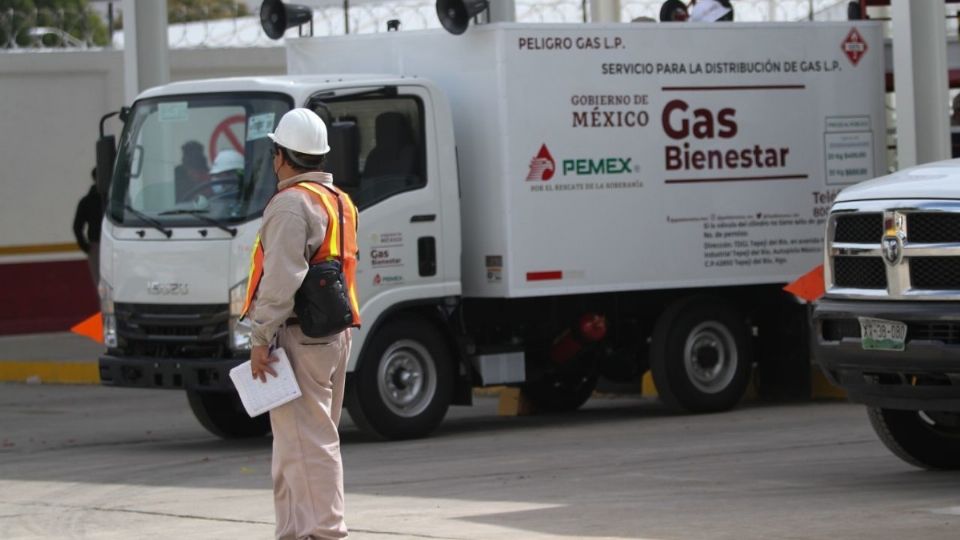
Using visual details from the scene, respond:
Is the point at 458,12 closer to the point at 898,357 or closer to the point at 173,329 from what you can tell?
the point at 173,329

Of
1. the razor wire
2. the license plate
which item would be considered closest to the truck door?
the license plate

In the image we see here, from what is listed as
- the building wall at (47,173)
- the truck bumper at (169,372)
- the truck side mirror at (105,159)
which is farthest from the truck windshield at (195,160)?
the building wall at (47,173)

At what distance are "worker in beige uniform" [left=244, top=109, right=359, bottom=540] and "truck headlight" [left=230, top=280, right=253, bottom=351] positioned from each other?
4.46 m

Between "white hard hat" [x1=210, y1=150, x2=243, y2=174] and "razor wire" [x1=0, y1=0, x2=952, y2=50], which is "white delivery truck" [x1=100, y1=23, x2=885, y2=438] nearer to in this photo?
"white hard hat" [x1=210, y1=150, x2=243, y2=174]

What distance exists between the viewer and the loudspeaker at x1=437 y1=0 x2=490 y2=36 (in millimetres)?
12992

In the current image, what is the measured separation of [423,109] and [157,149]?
1859 millimetres

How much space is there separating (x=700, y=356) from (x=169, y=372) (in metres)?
4.05

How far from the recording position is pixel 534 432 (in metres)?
13.4

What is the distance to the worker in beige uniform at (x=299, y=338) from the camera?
7.52m

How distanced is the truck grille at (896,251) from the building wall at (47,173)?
1314 centimetres

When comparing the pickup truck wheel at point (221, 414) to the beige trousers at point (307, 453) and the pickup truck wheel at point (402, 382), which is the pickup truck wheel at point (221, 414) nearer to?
the pickup truck wheel at point (402, 382)

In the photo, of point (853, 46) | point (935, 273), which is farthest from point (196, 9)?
point (935, 273)

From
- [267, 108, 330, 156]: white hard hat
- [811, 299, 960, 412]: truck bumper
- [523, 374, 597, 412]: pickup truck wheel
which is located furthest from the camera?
[523, 374, 597, 412]: pickup truck wheel

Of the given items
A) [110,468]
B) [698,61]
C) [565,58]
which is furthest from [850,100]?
[110,468]
